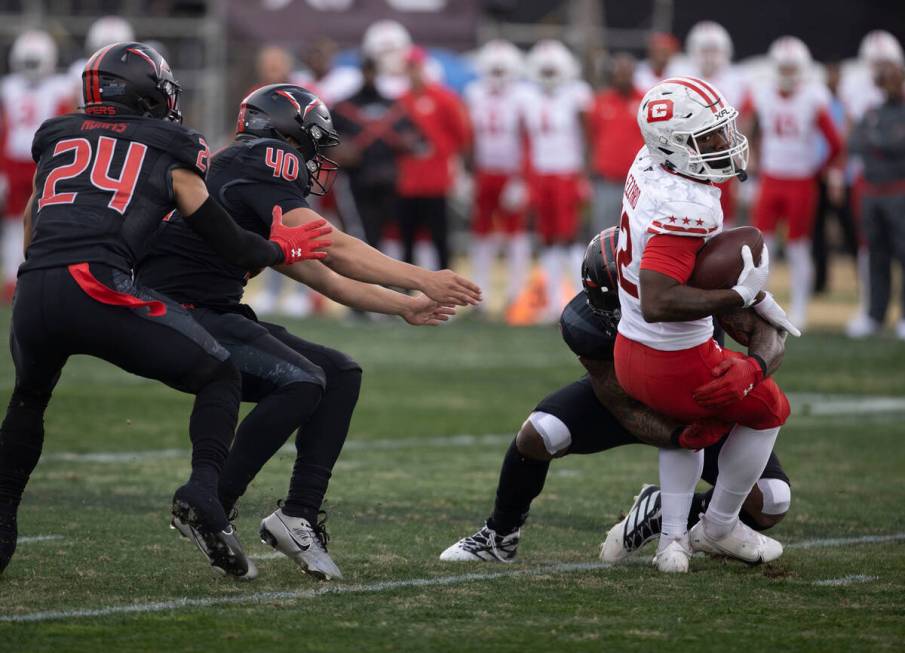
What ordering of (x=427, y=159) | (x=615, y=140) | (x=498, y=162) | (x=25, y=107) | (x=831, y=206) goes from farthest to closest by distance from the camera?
(x=831, y=206) < (x=498, y=162) < (x=25, y=107) < (x=427, y=159) < (x=615, y=140)

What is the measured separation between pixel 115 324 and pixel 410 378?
6.07 meters

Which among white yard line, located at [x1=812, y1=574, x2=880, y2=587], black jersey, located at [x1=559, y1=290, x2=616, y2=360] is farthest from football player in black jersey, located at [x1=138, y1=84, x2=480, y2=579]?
white yard line, located at [x1=812, y1=574, x2=880, y2=587]

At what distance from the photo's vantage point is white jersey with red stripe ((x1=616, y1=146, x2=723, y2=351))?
4.65 metres

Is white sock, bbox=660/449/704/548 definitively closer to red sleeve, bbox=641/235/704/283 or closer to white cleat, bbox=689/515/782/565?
white cleat, bbox=689/515/782/565

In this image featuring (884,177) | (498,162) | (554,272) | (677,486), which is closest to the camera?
(677,486)

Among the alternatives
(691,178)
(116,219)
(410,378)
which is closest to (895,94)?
(410,378)

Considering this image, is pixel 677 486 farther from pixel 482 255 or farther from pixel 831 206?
pixel 831 206

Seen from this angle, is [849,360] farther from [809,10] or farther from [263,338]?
[809,10]

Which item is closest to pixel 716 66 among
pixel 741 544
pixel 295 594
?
pixel 741 544

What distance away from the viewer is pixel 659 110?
4.80 meters

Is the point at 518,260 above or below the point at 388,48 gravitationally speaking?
below

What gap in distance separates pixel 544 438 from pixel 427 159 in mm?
9651

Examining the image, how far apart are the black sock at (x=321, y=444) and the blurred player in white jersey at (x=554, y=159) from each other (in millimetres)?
9589

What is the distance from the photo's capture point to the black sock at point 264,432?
15.6ft
